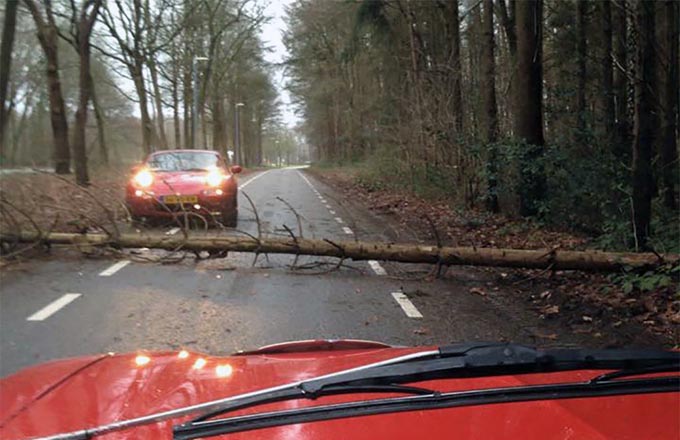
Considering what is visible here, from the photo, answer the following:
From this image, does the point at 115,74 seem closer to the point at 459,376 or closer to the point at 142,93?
the point at 142,93

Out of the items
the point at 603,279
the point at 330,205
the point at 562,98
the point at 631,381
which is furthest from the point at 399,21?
the point at 631,381

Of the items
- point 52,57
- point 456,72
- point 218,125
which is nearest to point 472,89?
point 456,72

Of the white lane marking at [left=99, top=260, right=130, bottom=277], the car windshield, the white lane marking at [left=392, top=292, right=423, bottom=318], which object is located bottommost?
the white lane marking at [left=392, top=292, right=423, bottom=318]

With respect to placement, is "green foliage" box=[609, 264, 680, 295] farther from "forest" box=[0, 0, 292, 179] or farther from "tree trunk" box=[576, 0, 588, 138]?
"forest" box=[0, 0, 292, 179]

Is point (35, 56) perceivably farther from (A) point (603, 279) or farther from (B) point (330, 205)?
(A) point (603, 279)

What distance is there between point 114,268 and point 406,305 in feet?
14.7

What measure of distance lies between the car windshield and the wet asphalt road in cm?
407

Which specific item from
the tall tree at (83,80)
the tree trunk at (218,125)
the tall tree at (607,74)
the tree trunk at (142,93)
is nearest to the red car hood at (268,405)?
the tall tree at (607,74)

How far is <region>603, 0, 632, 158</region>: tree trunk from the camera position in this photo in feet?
37.1

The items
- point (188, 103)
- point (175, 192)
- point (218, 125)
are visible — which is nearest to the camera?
point (175, 192)

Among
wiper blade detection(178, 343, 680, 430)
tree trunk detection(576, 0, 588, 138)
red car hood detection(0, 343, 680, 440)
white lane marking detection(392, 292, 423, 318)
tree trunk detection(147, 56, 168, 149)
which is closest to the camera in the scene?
red car hood detection(0, 343, 680, 440)

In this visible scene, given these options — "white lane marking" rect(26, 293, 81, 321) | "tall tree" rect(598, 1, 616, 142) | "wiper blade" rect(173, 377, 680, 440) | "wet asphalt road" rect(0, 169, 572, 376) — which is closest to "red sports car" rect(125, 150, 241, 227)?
"wet asphalt road" rect(0, 169, 572, 376)

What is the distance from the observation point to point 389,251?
8539 mm

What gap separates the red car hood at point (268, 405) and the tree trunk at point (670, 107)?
9.99 meters
